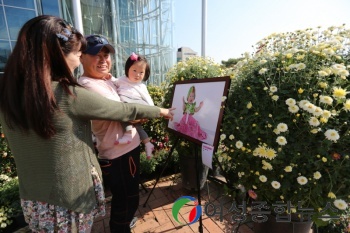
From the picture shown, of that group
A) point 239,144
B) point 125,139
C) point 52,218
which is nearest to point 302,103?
point 239,144

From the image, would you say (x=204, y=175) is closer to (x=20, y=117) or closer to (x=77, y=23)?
(x=20, y=117)

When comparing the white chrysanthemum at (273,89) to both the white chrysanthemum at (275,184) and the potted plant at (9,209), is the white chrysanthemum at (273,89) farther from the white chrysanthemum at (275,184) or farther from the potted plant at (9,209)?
the potted plant at (9,209)

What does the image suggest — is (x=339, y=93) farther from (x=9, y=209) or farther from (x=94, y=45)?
(x=9, y=209)

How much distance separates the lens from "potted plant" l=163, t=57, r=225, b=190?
2.71m

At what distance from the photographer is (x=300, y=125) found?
130 cm

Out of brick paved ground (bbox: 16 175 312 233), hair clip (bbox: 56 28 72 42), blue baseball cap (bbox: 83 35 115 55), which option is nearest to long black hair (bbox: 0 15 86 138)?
hair clip (bbox: 56 28 72 42)

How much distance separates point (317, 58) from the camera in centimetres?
133

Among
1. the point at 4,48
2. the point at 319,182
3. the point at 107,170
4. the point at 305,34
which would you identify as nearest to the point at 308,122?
the point at 319,182

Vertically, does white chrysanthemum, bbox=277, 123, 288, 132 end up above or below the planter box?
above

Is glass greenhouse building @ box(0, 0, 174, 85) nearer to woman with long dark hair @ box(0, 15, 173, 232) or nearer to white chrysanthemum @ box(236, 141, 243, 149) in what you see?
woman with long dark hair @ box(0, 15, 173, 232)

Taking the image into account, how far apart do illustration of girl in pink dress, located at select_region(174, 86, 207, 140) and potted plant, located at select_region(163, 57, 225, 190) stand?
60cm

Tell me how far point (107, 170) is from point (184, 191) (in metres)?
1.72

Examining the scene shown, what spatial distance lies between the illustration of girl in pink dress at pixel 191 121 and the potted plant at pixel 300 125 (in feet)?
1.24

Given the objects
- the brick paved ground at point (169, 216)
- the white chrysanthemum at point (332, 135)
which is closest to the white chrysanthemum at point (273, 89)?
the white chrysanthemum at point (332, 135)
